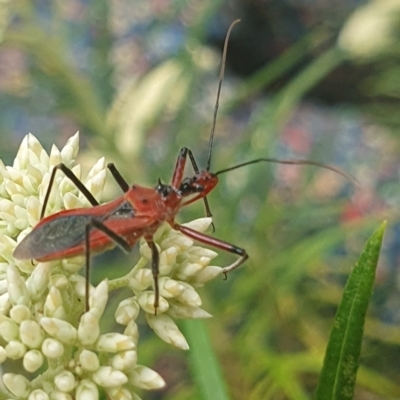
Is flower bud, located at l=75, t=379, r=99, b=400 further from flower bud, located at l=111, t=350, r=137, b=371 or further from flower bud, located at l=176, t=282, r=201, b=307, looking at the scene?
flower bud, located at l=176, t=282, r=201, b=307

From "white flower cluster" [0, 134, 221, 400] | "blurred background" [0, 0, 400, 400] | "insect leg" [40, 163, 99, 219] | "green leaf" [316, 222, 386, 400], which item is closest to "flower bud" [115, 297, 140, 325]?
"white flower cluster" [0, 134, 221, 400]

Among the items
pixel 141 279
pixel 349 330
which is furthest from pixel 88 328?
pixel 349 330

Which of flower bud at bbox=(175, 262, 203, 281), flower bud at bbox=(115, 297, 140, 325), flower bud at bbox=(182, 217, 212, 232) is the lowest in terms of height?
flower bud at bbox=(115, 297, 140, 325)

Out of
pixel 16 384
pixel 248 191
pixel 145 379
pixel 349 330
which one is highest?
pixel 248 191

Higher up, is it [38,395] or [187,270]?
[187,270]

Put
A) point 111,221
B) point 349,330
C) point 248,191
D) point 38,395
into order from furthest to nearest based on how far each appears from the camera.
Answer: point 248,191 < point 111,221 < point 349,330 < point 38,395

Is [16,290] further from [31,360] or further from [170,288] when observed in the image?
[170,288]

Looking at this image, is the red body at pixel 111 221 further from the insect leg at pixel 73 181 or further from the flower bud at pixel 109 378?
the flower bud at pixel 109 378

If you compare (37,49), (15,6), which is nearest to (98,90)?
(37,49)
